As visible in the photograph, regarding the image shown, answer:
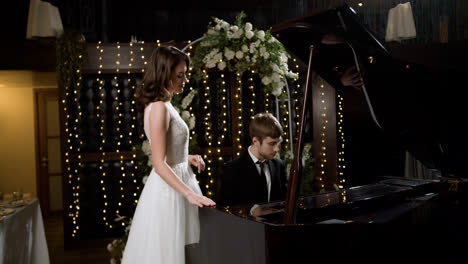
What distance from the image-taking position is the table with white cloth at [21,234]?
3.10 meters

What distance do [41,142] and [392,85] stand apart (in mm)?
7504

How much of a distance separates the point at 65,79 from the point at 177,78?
3439mm

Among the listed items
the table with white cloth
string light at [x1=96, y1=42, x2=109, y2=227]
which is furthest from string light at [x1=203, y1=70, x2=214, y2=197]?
the table with white cloth

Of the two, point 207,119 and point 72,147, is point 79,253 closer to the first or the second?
point 72,147

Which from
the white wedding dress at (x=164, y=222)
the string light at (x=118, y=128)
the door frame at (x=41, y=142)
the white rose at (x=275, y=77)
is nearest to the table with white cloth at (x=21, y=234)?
the white wedding dress at (x=164, y=222)

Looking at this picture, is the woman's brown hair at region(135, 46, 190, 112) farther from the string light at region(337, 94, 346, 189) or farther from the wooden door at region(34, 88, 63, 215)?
the wooden door at region(34, 88, 63, 215)

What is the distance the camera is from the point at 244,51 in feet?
15.8

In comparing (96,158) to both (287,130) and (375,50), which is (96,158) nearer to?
(287,130)

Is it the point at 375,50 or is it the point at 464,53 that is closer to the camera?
the point at 375,50

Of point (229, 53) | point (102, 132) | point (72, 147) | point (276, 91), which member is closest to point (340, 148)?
point (276, 91)

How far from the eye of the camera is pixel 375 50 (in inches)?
81.5

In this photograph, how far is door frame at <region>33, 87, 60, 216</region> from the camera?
8.31 metres

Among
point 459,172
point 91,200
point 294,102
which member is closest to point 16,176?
point 91,200

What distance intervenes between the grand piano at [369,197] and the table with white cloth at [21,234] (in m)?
1.60
